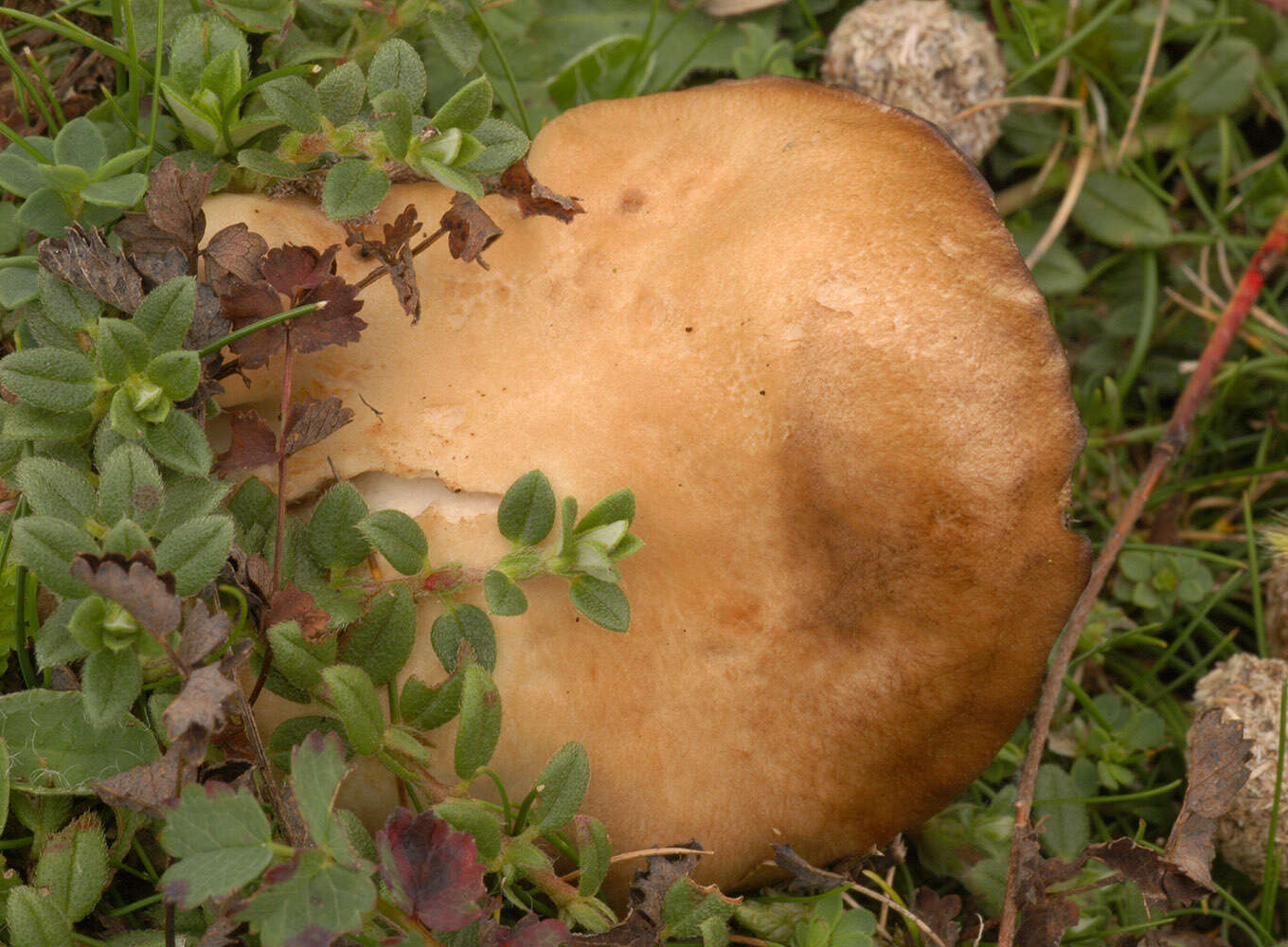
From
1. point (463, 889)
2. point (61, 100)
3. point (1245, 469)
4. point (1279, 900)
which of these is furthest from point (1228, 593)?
point (61, 100)

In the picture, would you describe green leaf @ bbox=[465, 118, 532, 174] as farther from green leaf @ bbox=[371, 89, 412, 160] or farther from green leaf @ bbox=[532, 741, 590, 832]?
green leaf @ bbox=[532, 741, 590, 832]

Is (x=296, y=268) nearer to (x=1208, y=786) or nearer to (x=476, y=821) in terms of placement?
(x=476, y=821)

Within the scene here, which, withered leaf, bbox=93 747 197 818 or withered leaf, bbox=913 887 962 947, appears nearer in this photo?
withered leaf, bbox=93 747 197 818

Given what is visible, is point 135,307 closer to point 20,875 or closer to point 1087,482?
point 20,875

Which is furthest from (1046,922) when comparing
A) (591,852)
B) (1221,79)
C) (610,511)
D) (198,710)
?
(1221,79)

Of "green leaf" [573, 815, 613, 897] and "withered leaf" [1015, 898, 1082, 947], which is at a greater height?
"green leaf" [573, 815, 613, 897]

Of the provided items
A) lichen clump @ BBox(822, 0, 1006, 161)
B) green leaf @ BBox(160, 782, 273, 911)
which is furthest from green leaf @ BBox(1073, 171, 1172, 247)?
green leaf @ BBox(160, 782, 273, 911)
